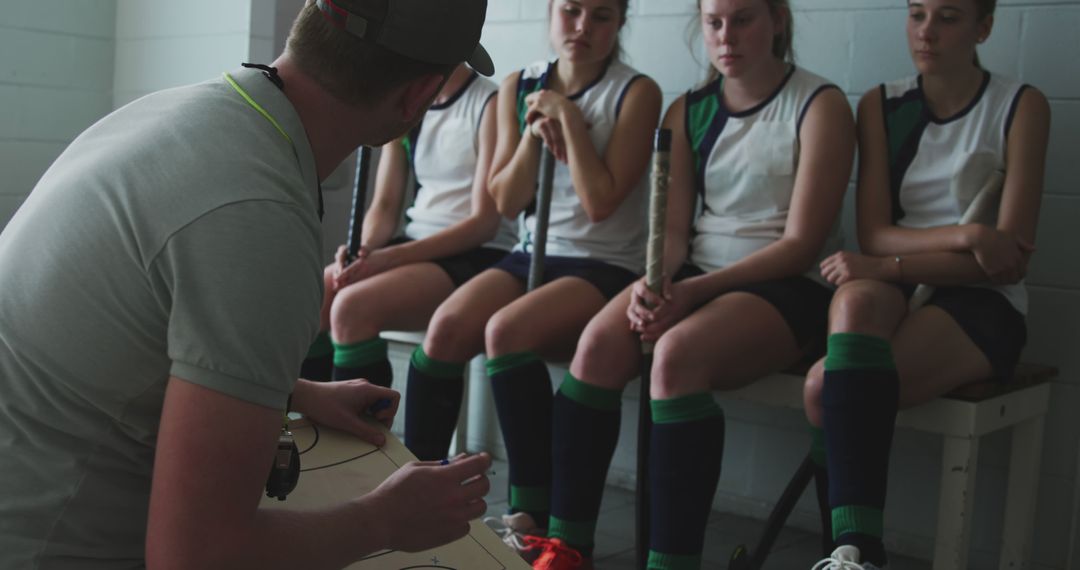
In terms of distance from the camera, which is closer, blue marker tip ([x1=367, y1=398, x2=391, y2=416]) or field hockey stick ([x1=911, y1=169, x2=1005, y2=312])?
blue marker tip ([x1=367, y1=398, x2=391, y2=416])

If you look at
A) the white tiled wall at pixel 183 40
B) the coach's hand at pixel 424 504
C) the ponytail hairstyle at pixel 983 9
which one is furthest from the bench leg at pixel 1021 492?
the white tiled wall at pixel 183 40

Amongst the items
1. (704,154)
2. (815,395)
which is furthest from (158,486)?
(704,154)

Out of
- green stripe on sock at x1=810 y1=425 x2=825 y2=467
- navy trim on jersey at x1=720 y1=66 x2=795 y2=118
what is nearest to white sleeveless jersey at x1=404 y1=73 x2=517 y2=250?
navy trim on jersey at x1=720 y1=66 x2=795 y2=118

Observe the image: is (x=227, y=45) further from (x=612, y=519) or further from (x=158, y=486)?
(x=158, y=486)

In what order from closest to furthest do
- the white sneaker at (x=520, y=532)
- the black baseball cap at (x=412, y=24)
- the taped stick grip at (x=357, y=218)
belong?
the black baseball cap at (x=412, y=24) < the white sneaker at (x=520, y=532) < the taped stick grip at (x=357, y=218)

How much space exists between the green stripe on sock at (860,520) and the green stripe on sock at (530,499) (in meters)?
0.67

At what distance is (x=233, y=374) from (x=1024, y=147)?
6.29 feet

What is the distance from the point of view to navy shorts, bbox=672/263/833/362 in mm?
2338

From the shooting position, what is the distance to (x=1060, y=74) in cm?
256

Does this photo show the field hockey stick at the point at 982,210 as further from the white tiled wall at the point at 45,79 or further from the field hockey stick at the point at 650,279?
the white tiled wall at the point at 45,79

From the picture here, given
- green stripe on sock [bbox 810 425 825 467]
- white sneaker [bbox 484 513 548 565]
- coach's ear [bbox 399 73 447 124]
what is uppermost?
coach's ear [bbox 399 73 447 124]

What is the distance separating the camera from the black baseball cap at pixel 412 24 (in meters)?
1.02

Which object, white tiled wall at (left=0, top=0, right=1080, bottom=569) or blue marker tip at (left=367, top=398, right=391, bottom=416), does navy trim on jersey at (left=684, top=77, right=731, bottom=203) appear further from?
blue marker tip at (left=367, top=398, right=391, bottom=416)

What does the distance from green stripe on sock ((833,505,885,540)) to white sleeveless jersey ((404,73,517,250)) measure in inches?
48.9
